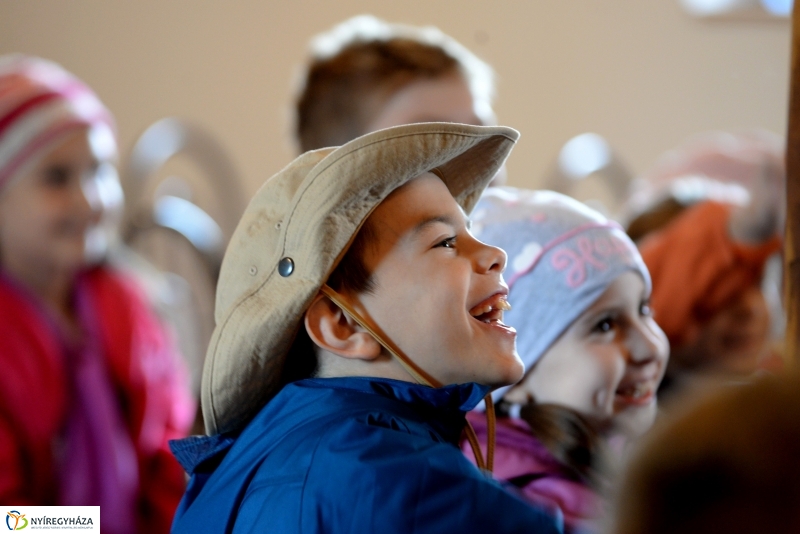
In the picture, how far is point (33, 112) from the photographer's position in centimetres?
159

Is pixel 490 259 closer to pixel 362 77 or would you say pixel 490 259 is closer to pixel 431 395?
pixel 431 395

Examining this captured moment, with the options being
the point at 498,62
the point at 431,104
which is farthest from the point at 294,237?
the point at 498,62

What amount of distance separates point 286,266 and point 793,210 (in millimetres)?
452

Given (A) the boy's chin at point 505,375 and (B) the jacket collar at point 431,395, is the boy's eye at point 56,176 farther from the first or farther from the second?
(A) the boy's chin at point 505,375

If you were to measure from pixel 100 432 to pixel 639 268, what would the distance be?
984 millimetres

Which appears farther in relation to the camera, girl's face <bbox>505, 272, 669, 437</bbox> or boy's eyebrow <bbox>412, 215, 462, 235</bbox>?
girl's face <bbox>505, 272, 669, 437</bbox>

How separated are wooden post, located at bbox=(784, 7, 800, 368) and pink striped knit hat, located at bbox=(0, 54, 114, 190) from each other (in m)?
1.29

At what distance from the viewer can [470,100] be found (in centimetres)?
147

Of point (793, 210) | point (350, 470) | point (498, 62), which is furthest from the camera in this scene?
point (498, 62)

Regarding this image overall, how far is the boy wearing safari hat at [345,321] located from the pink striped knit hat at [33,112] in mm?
902

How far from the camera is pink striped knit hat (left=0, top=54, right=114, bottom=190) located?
61.5 inches

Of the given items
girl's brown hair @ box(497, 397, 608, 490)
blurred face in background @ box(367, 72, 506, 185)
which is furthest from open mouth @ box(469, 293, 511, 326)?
blurred face in background @ box(367, 72, 506, 185)

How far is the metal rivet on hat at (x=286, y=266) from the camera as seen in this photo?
31.0 inches

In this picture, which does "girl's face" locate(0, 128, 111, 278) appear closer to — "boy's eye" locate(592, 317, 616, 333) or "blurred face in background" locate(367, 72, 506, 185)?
"blurred face in background" locate(367, 72, 506, 185)
